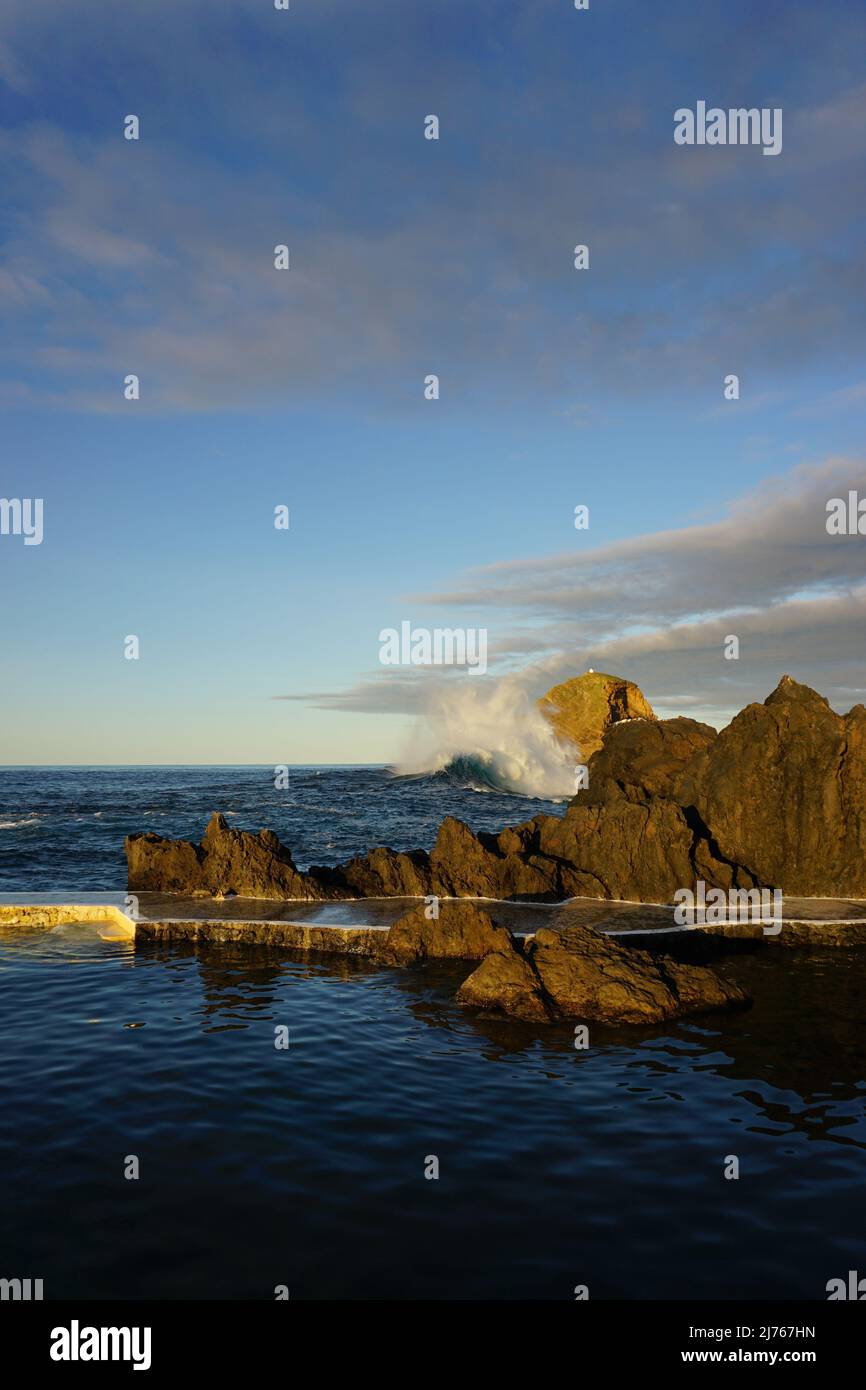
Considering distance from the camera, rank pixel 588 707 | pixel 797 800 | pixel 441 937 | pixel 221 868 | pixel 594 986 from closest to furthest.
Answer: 1. pixel 594 986
2. pixel 441 937
3. pixel 221 868
4. pixel 797 800
5. pixel 588 707

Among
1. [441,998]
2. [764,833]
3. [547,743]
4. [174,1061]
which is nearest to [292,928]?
[441,998]

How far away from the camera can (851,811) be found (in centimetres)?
2677

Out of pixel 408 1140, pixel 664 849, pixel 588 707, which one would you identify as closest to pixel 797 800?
pixel 664 849

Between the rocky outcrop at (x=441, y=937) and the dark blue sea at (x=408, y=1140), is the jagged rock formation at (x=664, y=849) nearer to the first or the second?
the rocky outcrop at (x=441, y=937)

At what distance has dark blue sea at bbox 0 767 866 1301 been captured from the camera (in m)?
8.80

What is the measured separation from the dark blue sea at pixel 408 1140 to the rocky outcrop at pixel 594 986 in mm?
545

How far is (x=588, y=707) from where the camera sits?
106 meters

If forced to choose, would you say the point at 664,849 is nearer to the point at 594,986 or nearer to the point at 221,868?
the point at 594,986

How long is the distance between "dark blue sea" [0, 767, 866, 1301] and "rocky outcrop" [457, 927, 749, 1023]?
0.55m

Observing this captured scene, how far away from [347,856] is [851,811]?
23.0 m

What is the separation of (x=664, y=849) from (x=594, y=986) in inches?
383

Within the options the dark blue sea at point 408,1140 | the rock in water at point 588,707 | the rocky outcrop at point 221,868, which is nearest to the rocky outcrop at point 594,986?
the dark blue sea at point 408,1140

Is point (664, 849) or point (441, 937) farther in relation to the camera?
point (664, 849)
